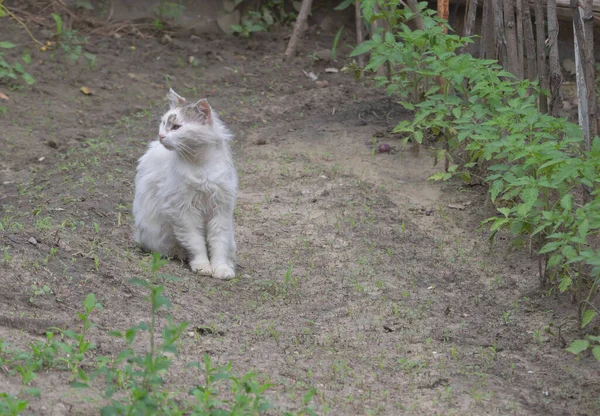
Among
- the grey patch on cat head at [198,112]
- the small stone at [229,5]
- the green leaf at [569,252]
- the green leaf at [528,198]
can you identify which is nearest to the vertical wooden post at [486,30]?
the green leaf at [528,198]

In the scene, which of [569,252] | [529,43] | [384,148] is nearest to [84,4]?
[384,148]

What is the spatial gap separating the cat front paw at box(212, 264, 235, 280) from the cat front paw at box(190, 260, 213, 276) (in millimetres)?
34

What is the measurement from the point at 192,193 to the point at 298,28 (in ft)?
14.9

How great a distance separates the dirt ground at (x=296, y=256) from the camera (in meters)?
4.29

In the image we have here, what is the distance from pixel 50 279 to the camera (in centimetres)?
480

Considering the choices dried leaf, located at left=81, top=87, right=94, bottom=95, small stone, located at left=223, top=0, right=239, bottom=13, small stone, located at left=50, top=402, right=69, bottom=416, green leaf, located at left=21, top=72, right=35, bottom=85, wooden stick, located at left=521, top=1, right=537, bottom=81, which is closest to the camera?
small stone, located at left=50, top=402, right=69, bottom=416

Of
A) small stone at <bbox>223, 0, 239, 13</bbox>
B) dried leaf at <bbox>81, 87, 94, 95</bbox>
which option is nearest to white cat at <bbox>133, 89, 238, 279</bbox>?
dried leaf at <bbox>81, 87, 94, 95</bbox>

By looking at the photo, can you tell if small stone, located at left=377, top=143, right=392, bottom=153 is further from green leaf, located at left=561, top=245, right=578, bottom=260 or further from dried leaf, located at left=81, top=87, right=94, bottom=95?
green leaf, located at left=561, top=245, right=578, bottom=260

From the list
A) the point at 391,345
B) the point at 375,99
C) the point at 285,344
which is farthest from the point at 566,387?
the point at 375,99

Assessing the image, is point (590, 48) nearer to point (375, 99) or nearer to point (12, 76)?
point (375, 99)

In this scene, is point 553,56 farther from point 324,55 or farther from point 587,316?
point 324,55

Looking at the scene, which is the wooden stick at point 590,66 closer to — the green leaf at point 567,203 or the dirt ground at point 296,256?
the dirt ground at point 296,256

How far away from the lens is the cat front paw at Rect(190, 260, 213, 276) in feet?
18.2

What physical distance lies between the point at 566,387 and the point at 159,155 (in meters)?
2.78
